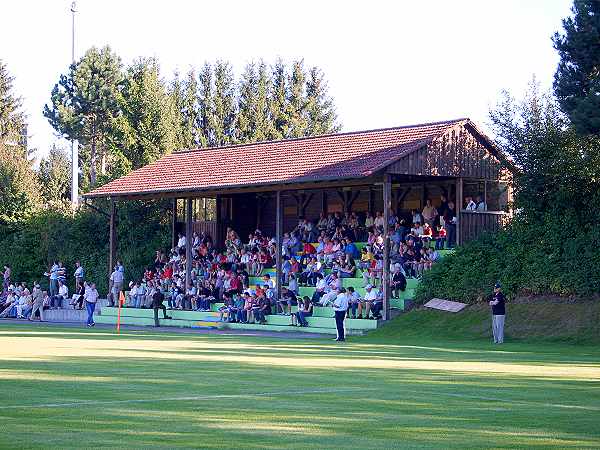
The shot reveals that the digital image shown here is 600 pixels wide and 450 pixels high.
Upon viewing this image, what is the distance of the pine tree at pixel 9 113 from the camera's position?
81.2 metres

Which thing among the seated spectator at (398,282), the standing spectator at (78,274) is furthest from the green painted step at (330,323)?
the standing spectator at (78,274)

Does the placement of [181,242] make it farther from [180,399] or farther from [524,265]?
[180,399]

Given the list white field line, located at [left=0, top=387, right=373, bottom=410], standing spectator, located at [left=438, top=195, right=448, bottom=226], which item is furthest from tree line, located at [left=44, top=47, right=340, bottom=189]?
white field line, located at [left=0, top=387, right=373, bottom=410]

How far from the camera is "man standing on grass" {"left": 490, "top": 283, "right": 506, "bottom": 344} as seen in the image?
27.5 metres

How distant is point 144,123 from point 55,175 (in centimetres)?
3835

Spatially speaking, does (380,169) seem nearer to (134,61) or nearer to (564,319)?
(564,319)

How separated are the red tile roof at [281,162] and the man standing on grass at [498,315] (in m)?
7.24

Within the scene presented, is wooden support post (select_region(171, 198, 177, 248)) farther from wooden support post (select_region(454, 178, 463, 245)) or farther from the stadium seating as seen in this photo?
wooden support post (select_region(454, 178, 463, 245))

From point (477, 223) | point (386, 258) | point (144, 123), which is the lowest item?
point (386, 258)

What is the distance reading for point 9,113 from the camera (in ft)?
278

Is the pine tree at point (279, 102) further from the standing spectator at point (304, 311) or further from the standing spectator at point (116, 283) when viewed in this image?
the standing spectator at point (304, 311)

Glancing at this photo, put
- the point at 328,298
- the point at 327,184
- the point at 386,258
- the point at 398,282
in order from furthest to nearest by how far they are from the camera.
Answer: the point at 327,184 < the point at 328,298 < the point at 398,282 < the point at 386,258

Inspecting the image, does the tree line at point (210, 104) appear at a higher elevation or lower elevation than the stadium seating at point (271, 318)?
higher

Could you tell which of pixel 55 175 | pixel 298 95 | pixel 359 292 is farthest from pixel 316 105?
pixel 359 292
